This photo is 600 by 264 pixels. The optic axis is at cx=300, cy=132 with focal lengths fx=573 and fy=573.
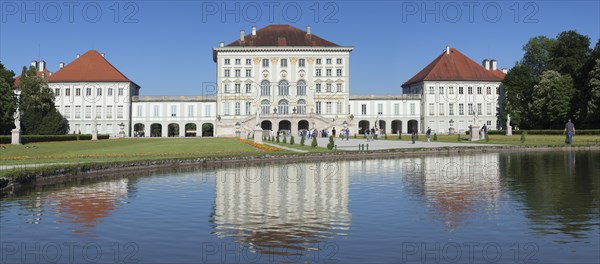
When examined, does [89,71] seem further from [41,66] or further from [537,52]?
[537,52]

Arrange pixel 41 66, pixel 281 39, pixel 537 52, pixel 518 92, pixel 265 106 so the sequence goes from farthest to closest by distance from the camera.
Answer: pixel 41 66 < pixel 537 52 < pixel 281 39 < pixel 265 106 < pixel 518 92

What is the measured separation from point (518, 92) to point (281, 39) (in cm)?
3533

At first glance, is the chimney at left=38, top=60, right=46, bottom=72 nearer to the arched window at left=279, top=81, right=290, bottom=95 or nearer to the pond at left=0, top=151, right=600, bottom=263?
the arched window at left=279, top=81, right=290, bottom=95

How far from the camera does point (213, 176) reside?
19.9 meters

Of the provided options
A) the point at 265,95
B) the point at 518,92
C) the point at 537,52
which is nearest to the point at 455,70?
the point at 518,92

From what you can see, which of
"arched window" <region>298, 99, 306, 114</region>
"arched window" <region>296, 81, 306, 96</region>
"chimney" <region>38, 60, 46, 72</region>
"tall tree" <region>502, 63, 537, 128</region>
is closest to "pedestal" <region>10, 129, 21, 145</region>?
"arched window" <region>298, 99, 306, 114</region>

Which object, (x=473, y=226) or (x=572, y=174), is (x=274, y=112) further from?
(x=473, y=226)

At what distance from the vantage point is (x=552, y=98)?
67.4 meters

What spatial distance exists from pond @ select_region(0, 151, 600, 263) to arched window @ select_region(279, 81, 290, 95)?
68427 millimetres

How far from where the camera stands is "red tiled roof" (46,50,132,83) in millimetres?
85500

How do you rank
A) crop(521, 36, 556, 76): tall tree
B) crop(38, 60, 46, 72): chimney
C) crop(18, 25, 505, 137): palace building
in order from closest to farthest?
crop(18, 25, 505, 137): palace building
crop(521, 36, 556, 76): tall tree
crop(38, 60, 46, 72): chimney

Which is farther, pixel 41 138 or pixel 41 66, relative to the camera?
pixel 41 66

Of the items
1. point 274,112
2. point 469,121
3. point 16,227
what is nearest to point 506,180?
point 16,227

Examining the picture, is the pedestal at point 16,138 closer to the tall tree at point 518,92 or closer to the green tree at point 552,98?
the green tree at point 552,98
